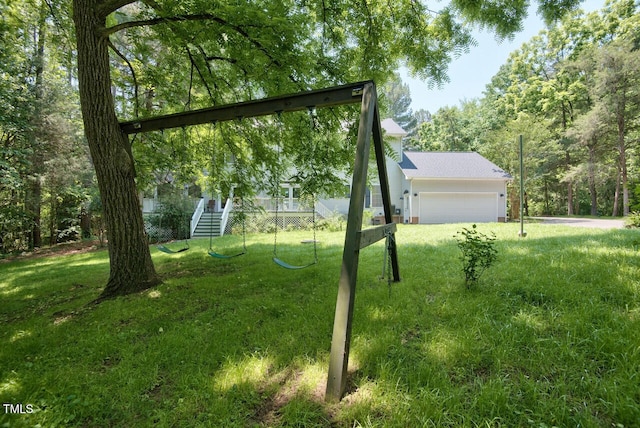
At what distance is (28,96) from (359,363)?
14.6 metres

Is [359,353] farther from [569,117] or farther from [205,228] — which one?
[569,117]

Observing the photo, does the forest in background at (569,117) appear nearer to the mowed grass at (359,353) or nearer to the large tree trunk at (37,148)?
the mowed grass at (359,353)

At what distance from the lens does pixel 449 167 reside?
58.7 ft

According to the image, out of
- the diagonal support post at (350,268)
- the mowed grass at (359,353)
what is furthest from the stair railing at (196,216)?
the diagonal support post at (350,268)

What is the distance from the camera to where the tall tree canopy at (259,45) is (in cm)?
404

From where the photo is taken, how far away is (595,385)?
6.06 ft

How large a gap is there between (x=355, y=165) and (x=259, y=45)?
3.24 meters

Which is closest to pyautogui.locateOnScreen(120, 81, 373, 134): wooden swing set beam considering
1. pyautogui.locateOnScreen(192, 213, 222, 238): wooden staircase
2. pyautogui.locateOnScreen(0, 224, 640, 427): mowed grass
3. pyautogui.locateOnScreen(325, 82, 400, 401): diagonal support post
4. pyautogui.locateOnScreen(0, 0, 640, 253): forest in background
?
pyautogui.locateOnScreen(325, 82, 400, 401): diagonal support post

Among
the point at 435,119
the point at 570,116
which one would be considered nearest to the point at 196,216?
the point at 435,119

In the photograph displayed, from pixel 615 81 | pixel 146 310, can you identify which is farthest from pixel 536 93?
pixel 146 310

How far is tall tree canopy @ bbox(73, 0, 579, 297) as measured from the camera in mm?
4043

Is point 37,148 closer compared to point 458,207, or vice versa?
point 37,148

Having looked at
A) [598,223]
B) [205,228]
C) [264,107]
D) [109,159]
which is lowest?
[598,223]

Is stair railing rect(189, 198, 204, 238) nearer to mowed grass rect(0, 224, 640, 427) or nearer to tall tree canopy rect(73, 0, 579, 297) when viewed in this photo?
tall tree canopy rect(73, 0, 579, 297)
